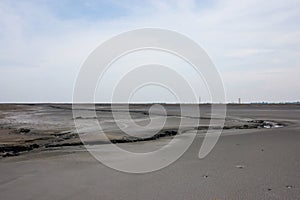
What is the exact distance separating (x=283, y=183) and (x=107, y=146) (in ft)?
22.6

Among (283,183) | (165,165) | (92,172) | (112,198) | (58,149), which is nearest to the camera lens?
(112,198)

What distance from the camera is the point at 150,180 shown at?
236 inches

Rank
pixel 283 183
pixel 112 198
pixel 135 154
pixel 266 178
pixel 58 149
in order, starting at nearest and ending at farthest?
pixel 112 198, pixel 283 183, pixel 266 178, pixel 135 154, pixel 58 149

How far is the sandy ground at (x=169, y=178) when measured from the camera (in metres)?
5.08

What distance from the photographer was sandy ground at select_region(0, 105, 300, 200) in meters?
5.08

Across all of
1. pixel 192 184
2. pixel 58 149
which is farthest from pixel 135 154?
pixel 192 184

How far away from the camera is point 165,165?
7.35 m

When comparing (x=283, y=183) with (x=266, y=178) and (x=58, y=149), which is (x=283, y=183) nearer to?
(x=266, y=178)

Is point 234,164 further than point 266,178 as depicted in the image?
Yes

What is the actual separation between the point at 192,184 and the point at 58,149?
20.7 ft

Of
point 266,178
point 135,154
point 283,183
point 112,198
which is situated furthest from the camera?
point 135,154

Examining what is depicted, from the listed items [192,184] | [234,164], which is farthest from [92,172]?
[234,164]

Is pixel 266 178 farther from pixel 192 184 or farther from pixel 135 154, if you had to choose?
pixel 135 154

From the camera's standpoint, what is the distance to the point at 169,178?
606cm
